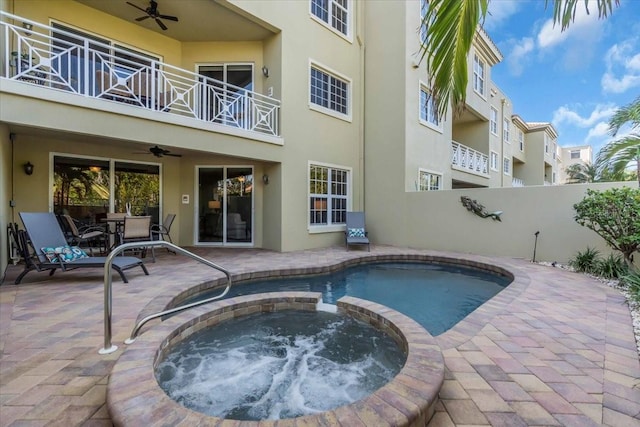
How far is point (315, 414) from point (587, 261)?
8.47 metres

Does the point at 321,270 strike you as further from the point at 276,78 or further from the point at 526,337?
the point at 276,78

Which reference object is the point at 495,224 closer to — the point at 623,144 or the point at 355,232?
the point at 623,144

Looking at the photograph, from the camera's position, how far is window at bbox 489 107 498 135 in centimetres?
1863

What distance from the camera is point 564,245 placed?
8.30 meters

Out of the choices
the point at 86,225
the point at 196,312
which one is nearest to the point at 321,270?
the point at 196,312

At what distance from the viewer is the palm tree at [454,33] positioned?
7.22 ft

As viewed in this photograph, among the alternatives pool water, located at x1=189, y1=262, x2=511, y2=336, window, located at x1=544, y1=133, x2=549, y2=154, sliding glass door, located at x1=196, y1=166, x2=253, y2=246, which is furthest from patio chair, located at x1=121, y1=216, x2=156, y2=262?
window, located at x1=544, y1=133, x2=549, y2=154

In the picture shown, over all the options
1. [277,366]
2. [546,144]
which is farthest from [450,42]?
[546,144]

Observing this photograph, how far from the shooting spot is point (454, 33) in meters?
2.59

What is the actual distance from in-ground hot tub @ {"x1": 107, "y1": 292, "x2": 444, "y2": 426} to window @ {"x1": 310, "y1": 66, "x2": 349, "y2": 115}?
8650 millimetres

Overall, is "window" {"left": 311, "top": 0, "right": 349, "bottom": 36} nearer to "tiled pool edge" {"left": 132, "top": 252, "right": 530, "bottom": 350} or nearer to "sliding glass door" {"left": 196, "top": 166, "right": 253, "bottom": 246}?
"sliding glass door" {"left": 196, "top": 166, "right": 253, "bottom": 246}

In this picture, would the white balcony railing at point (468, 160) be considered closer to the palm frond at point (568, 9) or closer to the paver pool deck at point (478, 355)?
the paver pool deck at point (478, 355)

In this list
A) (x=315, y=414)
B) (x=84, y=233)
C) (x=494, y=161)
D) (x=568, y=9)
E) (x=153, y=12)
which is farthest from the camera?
(x=494, y=161)

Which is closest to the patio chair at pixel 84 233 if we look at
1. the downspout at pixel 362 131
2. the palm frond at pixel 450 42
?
the palm frond at pixel 450 42
